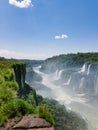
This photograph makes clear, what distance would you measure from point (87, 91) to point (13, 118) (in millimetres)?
101208

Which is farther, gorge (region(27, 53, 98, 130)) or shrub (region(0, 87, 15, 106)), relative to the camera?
gorge (region(27, 53, 98, 130))

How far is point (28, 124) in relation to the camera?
11.5 metres

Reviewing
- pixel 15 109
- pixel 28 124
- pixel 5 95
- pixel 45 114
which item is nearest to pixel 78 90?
pixel 5 95

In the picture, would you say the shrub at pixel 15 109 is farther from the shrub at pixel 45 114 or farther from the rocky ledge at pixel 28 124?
the shrub at pixel 45 114

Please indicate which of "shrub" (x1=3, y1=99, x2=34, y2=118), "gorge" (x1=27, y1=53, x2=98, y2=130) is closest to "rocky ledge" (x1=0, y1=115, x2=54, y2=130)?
"shrub" (x1=3, y1=99, x2=34, y2=118)

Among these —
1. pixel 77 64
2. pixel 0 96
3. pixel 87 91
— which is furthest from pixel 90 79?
pixel 0 96

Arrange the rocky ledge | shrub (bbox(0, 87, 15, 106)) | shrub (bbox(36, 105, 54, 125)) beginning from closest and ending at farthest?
the rocky ledge, shrub (bbox(36, 105, 54, 125)), shrub (bbox(0, 87, 15, 106))

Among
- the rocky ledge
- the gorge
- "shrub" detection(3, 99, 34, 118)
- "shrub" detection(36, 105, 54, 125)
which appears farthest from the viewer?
the gorge

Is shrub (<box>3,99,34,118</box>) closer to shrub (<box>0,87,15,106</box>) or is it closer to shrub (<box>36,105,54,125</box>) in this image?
shrub (<box>36,105,54,125</box>)

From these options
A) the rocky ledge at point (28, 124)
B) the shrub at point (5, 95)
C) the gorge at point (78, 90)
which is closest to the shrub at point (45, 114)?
the rocky ledge at point (28, 124)

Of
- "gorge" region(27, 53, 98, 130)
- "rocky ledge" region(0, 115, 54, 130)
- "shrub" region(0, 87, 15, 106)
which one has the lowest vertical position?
"gorge" region(27, 53, 98, 130)

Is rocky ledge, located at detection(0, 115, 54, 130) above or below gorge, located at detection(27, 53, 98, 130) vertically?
above

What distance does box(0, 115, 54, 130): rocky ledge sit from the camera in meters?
11.5

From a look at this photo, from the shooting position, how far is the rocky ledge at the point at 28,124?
11.5 metres
